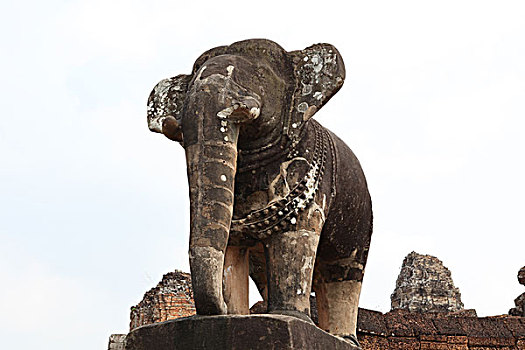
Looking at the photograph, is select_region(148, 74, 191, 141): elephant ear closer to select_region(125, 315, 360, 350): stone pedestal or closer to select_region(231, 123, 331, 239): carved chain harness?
select_region(231, 123, 331, 239): carved chain harness

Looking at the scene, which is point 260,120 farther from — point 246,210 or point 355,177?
point 355,177

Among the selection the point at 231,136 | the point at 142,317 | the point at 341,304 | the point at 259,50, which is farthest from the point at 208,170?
the point at 142,317

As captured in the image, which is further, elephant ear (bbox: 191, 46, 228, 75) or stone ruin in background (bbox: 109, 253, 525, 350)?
stone ruin in background (bbox: 109, 253, 525, 350)

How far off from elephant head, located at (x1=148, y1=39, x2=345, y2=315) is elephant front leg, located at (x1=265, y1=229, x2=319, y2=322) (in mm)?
455

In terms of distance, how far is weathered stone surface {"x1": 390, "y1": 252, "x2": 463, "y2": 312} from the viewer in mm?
13914

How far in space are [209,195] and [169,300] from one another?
5.99 meters

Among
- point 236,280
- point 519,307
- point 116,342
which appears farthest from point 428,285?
point 236,280

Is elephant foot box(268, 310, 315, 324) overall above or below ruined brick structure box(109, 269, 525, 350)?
below

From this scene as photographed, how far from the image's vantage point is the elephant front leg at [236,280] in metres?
4.09

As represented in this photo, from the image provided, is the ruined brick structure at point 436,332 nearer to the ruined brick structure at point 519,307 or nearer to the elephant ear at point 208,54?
the ruined brick structure at point 519,307

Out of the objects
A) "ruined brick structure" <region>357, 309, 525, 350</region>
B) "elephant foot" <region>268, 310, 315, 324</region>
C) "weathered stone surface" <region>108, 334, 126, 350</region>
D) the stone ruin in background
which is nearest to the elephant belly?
"elephant foot" <region>268, 310, 315, 324</region>

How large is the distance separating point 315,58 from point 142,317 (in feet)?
20.9

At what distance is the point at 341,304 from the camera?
179 inches

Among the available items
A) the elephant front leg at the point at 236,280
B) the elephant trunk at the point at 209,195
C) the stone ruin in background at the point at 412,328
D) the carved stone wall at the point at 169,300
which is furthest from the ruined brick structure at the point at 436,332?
the elephant trunk at the point at 209,195
